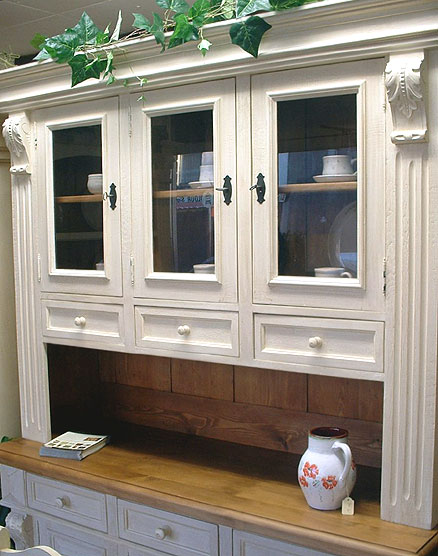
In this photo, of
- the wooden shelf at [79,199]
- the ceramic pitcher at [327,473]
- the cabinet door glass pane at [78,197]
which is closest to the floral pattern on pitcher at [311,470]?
the ceramic pitcher at [327,473]

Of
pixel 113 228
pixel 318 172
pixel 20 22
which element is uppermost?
pixel 20 22

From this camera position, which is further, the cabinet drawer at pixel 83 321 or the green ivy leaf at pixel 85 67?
the cabinet drawer at pixel 83 321

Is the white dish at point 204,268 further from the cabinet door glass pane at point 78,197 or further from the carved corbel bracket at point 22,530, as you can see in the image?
the carved corbel bracket at point 22,530

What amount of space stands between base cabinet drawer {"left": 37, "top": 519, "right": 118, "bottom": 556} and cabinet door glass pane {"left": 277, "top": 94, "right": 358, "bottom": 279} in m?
1.05

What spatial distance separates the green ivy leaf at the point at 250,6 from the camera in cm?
177

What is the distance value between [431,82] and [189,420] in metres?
1.50

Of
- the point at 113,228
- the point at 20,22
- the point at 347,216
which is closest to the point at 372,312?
the point at 347,216

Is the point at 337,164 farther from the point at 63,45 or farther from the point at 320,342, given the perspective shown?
the point at 63,45

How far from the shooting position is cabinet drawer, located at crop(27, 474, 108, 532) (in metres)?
2.22

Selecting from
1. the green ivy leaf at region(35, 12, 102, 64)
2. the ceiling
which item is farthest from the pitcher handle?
the ceiling

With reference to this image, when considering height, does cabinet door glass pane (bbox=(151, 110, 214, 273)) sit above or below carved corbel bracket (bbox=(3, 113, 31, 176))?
below

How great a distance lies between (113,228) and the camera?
87.7 inches

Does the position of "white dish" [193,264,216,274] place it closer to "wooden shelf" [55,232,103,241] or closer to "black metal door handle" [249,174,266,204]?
"black metal door handle" [249,174,266,204]

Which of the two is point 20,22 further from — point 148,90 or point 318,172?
point 318,172
